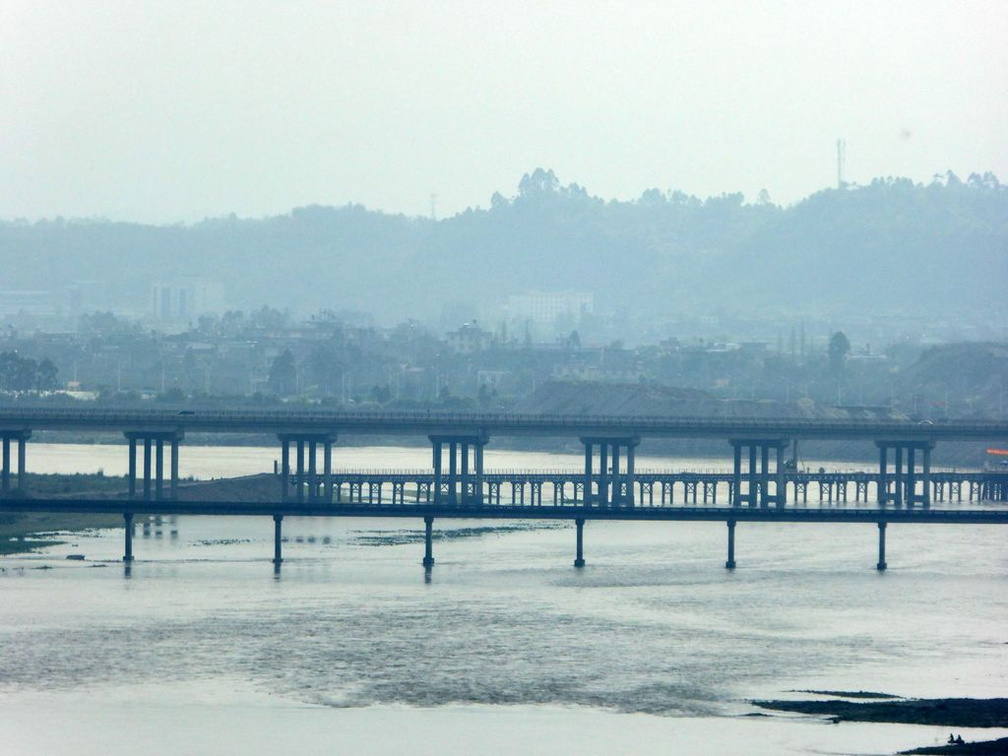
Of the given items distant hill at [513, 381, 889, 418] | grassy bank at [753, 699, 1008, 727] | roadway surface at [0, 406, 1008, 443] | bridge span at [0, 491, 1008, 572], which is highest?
roadway surface at [0, 406, 1008, 443]

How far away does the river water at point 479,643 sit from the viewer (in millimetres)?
50656

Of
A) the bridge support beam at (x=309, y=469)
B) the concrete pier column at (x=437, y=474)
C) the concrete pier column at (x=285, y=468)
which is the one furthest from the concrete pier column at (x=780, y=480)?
the concrete pier column at (x=285, y=468)

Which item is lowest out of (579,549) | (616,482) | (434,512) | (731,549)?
(579,549)

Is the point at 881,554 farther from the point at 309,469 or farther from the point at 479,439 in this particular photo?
the point at 309,469

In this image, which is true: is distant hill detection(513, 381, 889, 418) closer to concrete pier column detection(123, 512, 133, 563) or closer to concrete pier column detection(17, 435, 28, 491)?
concrete pier column detection(17, 435, 28, 491)

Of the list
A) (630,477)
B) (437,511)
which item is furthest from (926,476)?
(437,511)

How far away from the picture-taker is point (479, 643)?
62.2 meters

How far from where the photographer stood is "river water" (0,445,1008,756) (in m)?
50.7

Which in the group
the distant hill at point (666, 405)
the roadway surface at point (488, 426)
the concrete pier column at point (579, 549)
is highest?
the roadway surface at point (488, 426)

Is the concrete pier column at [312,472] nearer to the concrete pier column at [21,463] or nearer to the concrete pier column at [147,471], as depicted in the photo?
the concrete pier column at [147,471]

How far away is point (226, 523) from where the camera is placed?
103m

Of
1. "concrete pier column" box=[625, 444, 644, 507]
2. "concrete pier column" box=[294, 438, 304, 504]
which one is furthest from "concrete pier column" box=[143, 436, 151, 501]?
"concrete pier column" box=[625, 444, 644, 507]

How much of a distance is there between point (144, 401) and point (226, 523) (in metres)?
90.9

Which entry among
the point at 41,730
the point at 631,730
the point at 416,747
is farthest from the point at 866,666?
the point at 41,730
